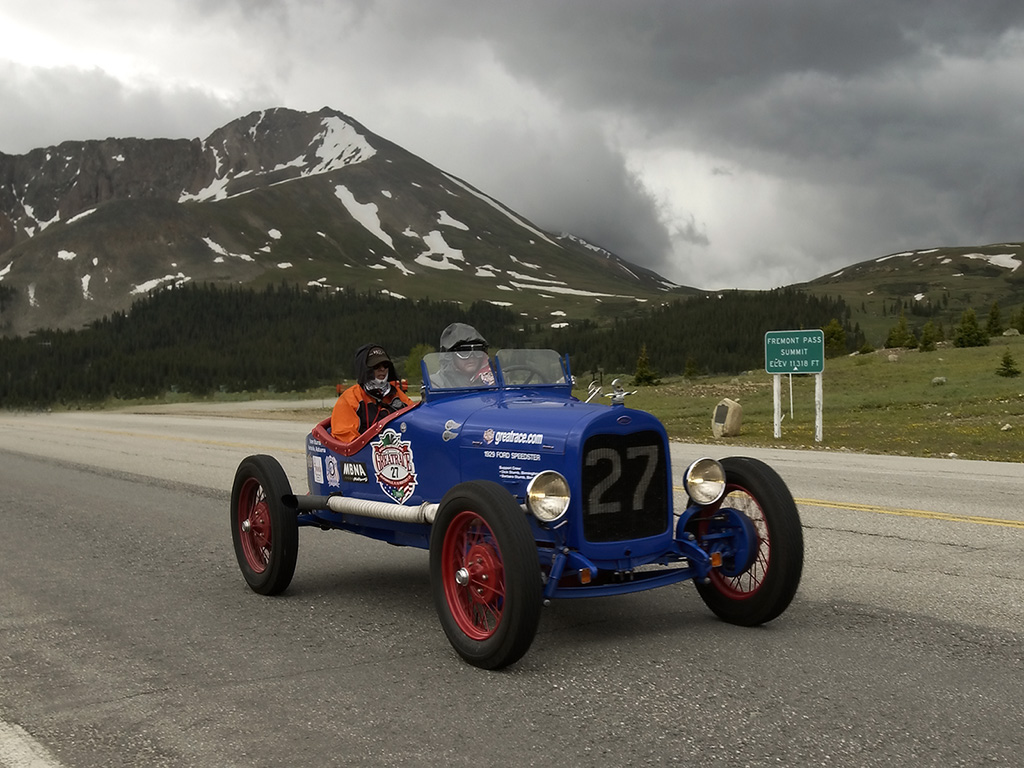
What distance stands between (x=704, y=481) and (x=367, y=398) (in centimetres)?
284

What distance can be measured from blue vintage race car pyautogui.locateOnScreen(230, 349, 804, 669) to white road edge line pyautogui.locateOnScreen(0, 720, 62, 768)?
6.71ft

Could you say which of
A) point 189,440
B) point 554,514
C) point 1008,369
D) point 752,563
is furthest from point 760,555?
point 1008,369

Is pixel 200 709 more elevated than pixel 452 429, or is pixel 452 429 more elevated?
pixel 452 429

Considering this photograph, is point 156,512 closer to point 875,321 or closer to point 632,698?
point 632,698

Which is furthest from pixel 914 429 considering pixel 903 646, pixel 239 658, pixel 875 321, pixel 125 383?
pixel 875 321

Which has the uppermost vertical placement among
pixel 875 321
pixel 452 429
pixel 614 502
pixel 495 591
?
pixel 875 321

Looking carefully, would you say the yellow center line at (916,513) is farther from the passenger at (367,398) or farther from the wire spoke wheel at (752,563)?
the wire spoke wheel at (752,563)

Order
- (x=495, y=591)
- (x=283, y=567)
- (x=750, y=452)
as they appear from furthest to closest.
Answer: (x=750, y=452), (x=283, y=567), (x=495, y=591)

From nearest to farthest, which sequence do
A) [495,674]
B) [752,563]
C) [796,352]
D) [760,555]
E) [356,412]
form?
[495,674]
[752,563]
[760,555]
[356,412]
[796,352]

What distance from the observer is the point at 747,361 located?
11938 centimetres

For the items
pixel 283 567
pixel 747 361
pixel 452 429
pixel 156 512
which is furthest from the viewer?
pixel 747 361

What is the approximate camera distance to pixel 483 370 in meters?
7.02

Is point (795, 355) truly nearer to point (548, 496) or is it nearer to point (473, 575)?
point (548, 496)

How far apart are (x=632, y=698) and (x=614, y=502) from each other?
1.36 m
